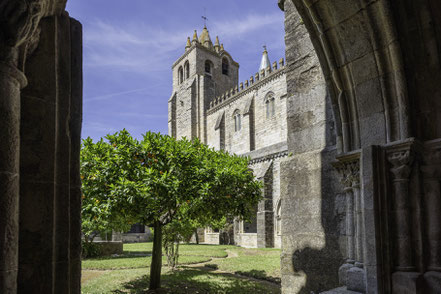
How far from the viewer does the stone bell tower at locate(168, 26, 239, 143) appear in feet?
125

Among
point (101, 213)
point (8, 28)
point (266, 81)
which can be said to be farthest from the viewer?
point (266, 81)

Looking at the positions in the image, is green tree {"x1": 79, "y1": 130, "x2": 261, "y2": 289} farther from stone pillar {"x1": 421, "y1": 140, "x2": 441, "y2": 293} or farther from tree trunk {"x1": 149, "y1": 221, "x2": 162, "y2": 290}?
stone pillar {"x1": 421, "y1": 140, "x2": 441, "y2": 293}

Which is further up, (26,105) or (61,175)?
(26,105)

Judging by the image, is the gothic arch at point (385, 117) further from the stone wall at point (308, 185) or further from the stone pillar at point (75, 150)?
the stone pillar at point (75, 150)

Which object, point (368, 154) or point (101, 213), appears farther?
point (101, 213)

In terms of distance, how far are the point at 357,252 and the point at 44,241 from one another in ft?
8.89

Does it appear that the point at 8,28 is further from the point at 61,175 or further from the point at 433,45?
the point at 433,45

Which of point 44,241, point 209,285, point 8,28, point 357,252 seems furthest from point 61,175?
point 209,285

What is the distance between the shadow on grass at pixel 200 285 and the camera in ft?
26.4

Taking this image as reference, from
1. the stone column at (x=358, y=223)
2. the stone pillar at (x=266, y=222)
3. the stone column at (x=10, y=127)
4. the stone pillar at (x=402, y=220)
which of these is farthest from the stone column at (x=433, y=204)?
the stone pillar at (x=266, y=222)

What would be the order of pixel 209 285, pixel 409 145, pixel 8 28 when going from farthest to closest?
pixel 209 285, pixel 409 145, pixel 8 28

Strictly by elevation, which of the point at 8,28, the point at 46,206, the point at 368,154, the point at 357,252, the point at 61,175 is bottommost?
the point at 357,252

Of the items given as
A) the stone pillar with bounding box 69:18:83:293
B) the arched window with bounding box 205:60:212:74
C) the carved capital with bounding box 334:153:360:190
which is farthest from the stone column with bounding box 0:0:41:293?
the arched window with bounding box 205:60:212:74

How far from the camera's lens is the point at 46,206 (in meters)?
1.57
